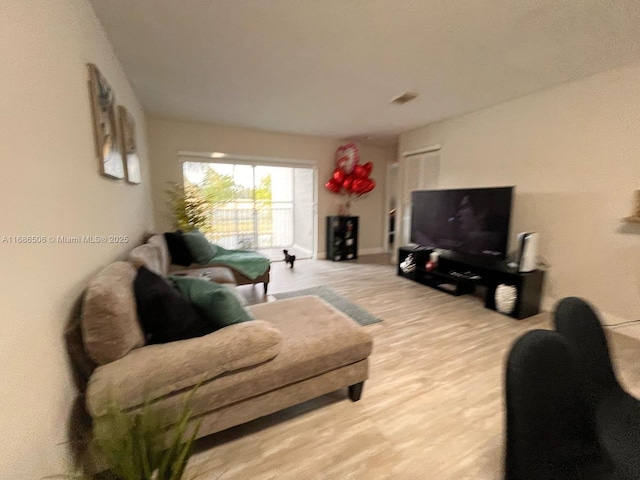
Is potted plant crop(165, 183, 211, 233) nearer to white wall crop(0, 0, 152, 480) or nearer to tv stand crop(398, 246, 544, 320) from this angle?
white wall crop(0, 0, 152, 480)

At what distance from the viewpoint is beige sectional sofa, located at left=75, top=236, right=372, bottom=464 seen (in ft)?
3.52

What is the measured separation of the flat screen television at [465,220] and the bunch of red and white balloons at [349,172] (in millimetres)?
1422

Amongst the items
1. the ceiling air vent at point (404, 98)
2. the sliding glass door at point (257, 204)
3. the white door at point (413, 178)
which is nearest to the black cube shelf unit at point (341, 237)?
the sliding glass door at point (257, 204)

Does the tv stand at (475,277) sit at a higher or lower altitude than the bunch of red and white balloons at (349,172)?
→ lower

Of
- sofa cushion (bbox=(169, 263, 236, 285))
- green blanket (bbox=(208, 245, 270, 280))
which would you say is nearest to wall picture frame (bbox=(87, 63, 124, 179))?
sofa cushion (bbox=(169, 263, 236, 285))

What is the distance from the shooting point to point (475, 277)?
3158 mm

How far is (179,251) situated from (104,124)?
64.6 inches

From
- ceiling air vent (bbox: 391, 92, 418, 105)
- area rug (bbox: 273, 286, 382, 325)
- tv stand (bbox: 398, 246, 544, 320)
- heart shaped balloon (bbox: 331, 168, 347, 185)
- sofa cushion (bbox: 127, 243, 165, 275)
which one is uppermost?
ceiling air vent (bbox: 391, 92, 418, 105)

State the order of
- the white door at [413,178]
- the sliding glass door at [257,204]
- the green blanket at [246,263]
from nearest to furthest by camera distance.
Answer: the green blanket at [246,263], the white door at [413,178], the sliding glass door at [257,204]

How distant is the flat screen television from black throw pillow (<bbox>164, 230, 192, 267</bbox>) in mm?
3137

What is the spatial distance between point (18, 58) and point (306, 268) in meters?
4.12

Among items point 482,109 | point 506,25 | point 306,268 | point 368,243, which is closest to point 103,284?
point 506,25

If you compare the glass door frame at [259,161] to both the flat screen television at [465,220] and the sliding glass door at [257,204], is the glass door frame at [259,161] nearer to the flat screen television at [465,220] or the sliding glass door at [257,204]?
the sliding glass door at [257,204]

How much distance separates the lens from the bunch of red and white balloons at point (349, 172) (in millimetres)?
5023
